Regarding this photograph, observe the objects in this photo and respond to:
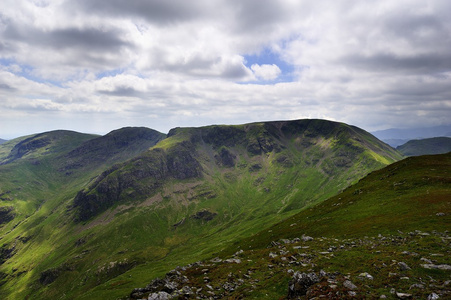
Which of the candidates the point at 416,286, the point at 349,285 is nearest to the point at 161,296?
the point at 349,285

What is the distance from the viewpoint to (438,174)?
78.2 m

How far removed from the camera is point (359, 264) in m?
29.8

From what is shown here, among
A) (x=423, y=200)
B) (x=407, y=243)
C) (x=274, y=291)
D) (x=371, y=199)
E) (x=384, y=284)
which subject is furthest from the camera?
(x=371, y=199)

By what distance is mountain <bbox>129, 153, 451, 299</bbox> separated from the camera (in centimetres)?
2239

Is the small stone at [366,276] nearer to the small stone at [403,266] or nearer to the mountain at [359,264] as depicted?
the mountain at [359,264]

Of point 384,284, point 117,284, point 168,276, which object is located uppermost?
point 384,284

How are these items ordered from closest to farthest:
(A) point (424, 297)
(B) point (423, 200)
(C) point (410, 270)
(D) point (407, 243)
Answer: (A) point (424, 297), (C) point (410, 270), (D) point (407, 243), (B) point (423, 200)

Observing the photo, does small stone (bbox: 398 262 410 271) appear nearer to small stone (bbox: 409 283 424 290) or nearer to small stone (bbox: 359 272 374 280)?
small stone (bbox: 359 272 374 280)

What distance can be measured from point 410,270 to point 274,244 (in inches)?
1499

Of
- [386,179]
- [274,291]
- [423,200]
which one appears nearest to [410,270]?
[274,291]

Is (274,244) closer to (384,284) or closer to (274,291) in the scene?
(274,291)

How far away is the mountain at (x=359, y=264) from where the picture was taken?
22391mm

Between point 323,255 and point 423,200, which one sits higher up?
point 423,200

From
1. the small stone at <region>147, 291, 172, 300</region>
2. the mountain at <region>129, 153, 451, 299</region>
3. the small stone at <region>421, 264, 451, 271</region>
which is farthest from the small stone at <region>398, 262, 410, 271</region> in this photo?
the small stone at <region>147, 291, 172, 300</region>
